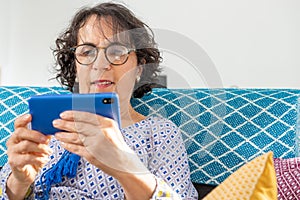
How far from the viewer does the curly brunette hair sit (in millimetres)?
1432

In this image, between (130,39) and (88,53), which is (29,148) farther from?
(130,39)

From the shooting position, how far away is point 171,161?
4.27 ft

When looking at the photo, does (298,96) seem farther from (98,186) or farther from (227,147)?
(98,186)

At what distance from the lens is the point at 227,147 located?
1463 mm

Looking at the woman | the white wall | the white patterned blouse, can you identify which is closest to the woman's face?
the woman

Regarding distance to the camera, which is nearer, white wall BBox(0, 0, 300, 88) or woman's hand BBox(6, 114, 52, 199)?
woman's hand BBox(6, 114, 52, 199)

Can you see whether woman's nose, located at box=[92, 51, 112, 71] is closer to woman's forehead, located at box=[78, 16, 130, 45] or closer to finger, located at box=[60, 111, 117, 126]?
woman's forehead, located at box=[78, 16, 130, 45]

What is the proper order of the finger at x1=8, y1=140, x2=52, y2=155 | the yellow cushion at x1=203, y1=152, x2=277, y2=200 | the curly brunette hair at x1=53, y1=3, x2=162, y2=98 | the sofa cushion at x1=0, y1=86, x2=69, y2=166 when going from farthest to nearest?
the sofa cushion at x1=0, y1=86, x2=69, y2=166
the curly brunette hair at x1=53, y1=3, x2=162, y2=98
the finger at x1=8, y1=140, x2=52, y2=155
the yellow cushion at x1=203, y1=152, x2=277, y2=200

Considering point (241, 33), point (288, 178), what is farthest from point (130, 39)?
point (241, 33)

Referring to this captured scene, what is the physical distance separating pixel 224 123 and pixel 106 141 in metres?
0.61

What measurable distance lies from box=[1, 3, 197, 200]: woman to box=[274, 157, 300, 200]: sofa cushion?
0.75 feet

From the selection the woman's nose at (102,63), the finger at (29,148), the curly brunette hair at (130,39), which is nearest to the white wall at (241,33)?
the curly brunette hair at (130,39)

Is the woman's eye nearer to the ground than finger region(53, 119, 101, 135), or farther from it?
farther from it

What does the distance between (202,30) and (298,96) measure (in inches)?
70.5
